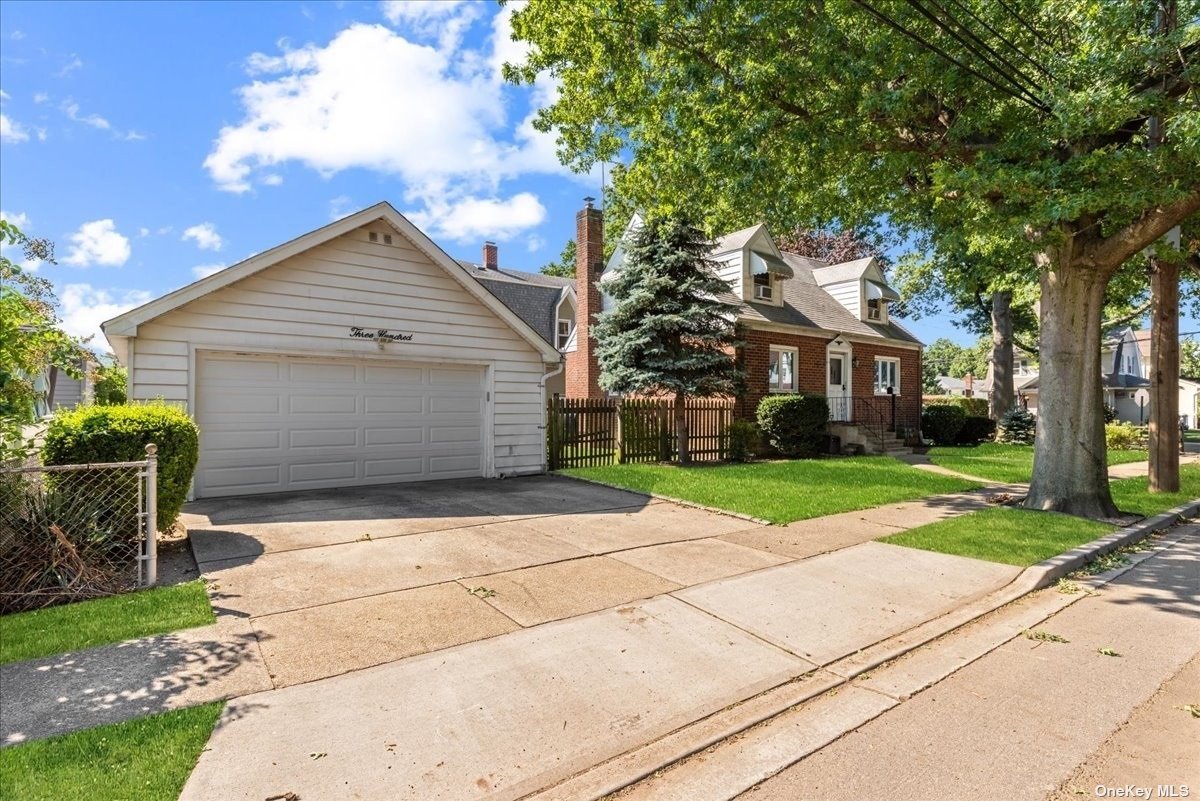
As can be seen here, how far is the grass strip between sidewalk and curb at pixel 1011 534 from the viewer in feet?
21.3

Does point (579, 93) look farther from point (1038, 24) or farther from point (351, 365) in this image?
point (1038, 24)

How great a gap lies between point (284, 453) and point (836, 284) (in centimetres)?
1960

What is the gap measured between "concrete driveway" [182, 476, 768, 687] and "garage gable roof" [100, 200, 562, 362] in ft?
8.74

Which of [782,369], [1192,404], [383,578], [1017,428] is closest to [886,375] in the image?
[1017,428]

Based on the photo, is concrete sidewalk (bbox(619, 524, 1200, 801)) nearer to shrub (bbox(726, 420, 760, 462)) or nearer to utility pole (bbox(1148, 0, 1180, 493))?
utility pole (bbox(1148, 0, 1180, 493))

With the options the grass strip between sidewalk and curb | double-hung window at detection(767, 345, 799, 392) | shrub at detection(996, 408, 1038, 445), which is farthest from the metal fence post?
shrub at detection(996, 408, 1038, 445)

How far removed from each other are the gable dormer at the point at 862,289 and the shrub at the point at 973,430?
4.65 meters

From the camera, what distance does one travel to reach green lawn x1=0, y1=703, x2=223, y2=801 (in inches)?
96.1

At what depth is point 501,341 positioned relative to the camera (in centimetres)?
1162

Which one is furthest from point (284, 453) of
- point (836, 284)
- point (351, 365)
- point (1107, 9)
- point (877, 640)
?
point (836, 284)

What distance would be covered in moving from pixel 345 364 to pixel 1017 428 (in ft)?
75.7

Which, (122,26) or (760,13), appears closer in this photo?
(122,26)

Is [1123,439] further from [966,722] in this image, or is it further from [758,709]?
[758,709]

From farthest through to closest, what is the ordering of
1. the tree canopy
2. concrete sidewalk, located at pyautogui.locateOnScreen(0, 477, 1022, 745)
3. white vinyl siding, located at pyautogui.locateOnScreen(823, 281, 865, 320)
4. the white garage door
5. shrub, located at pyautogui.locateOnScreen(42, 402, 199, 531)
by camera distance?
white vinyl siding, located at pyautogui.locateOnScreen(823, 281, 865, 320) → the white garage door → the tree canopy → shrub, located at pyautogui.locateOnScreen(42, 402, 199, 531) → concrete sidewalk, located at pyautogui.locateOnScreen(0, 477, 1022, 745)
